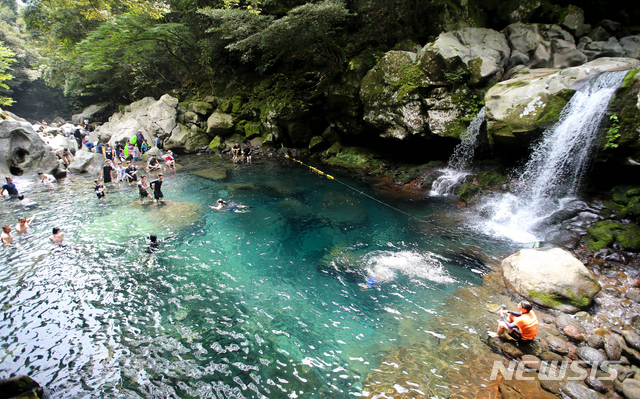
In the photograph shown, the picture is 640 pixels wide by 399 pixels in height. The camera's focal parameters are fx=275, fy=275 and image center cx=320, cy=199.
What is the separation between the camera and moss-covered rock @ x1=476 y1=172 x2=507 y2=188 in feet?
43.2

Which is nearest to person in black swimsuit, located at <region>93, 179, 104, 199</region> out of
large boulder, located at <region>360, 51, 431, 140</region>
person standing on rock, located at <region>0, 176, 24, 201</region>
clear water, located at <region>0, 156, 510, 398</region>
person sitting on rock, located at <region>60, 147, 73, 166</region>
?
clear water, located at <region>0, 156, 510, 398</region>

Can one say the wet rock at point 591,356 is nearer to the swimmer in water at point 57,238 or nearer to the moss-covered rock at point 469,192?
the moss-covered rock at point 469,192

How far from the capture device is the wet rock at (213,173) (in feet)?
60.0

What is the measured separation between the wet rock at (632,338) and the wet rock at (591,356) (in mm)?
684

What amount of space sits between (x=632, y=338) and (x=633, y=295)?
6.22 feet

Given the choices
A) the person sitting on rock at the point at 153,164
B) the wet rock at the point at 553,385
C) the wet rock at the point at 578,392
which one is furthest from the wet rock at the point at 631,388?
the person sitting on rock at the point at 153,164

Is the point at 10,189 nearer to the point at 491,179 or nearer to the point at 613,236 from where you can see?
the point at 491,179

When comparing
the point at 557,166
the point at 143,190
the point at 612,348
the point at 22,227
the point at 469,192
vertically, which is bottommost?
the point at 612,348

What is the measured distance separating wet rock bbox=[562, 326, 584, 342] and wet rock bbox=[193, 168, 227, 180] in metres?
17.5

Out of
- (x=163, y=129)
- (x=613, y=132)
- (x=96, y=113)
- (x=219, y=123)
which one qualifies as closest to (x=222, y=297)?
(x=613, y=132)

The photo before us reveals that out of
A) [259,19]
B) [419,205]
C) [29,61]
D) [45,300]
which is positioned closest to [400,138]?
[419,205]

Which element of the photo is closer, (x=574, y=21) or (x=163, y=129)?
(x=574, y=21)

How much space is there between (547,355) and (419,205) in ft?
26.7

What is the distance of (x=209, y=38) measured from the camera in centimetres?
2622
